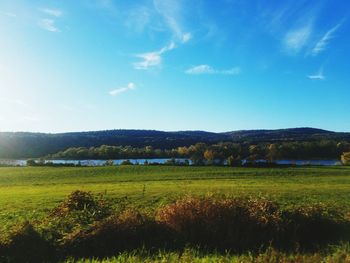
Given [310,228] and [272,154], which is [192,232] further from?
[272,154]

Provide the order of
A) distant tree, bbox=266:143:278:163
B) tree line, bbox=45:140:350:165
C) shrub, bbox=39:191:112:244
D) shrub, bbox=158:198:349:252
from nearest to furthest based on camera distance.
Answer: shrub, bbox=158:198:349:252 → shrub, bbox=39:191:112:244 → distant tree, bbox=266:143:278:163 → tree line, bbox=45:140:350:165

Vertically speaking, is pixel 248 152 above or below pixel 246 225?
above

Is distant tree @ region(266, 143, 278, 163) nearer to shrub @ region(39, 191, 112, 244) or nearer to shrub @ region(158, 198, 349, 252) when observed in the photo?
shrub @ region(39, 191, 112, 244)

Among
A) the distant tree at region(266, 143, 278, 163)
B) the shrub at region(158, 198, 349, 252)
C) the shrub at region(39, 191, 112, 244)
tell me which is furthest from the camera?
the distant tree at region(266, 143, 278, 163)

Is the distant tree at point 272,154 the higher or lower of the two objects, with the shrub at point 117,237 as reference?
higher

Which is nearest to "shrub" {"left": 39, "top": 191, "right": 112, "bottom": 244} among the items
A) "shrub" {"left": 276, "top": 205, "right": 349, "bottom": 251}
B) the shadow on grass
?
the shadow on grass

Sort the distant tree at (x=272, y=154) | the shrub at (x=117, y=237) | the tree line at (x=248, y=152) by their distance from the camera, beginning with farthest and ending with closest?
the tree line at (x=248, y=152) → the distant tree at (x=272, y=154) → the shrub at (x=117, y=237)

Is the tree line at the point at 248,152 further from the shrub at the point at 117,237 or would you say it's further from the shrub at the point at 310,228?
→ the shrub at the point at 117,237

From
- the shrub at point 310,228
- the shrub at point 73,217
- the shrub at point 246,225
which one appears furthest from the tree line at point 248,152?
the shrub at point 246,225

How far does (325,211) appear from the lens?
1795 centimetres

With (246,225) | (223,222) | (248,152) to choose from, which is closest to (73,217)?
(223,222)

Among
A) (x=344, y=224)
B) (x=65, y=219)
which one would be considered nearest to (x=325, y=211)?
(x=344, y=224)

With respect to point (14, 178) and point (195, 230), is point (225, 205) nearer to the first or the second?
point (195, 230)

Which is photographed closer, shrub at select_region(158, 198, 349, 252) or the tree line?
shrub at select_region(158, 198, 349, 252)
